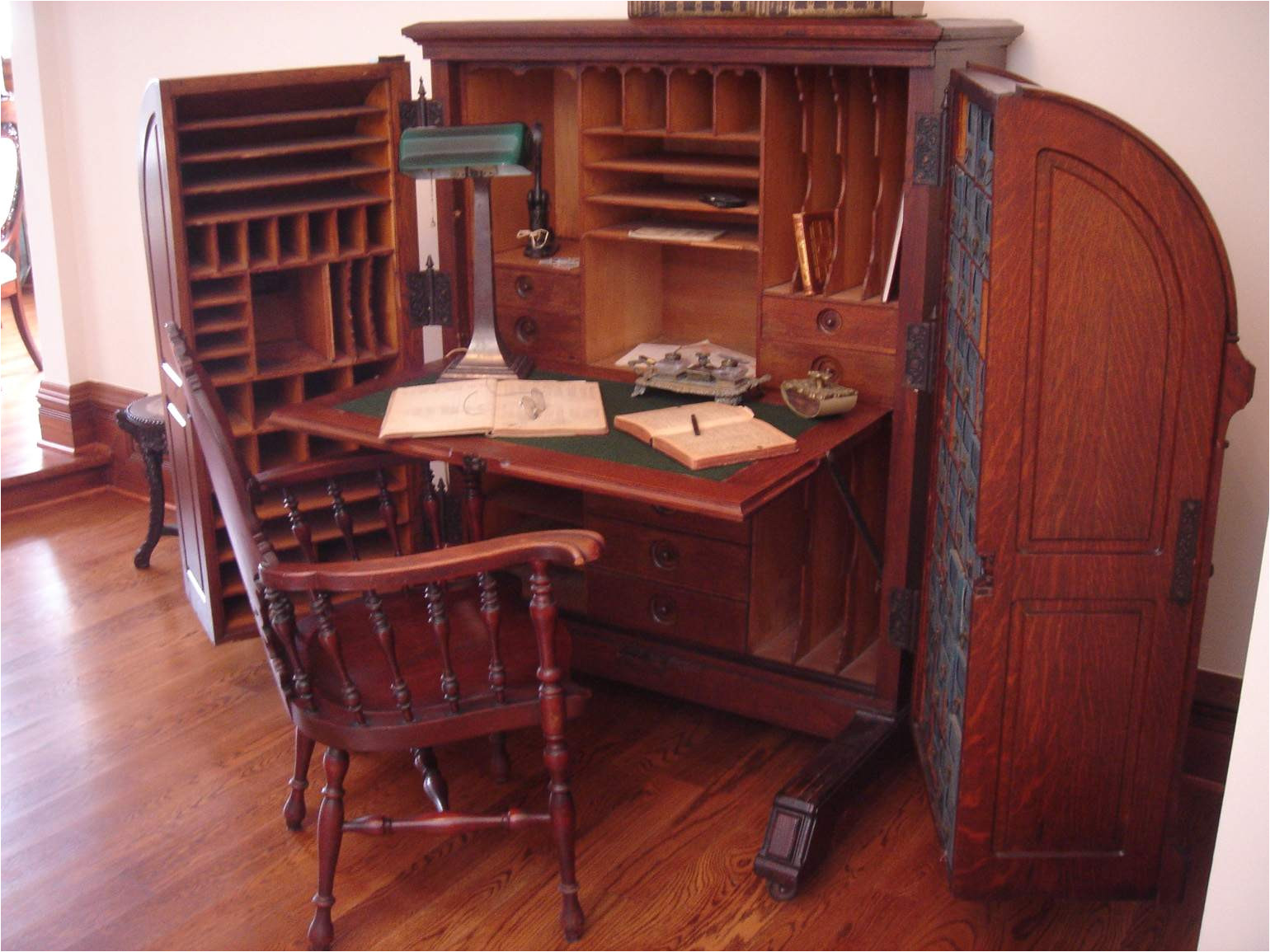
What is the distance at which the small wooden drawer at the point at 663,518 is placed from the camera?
9.58ft

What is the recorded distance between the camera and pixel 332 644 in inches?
84.7

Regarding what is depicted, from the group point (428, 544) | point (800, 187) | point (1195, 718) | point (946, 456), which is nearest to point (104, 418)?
point (428, 544)

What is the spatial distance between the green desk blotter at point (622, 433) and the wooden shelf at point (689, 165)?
0.46 m

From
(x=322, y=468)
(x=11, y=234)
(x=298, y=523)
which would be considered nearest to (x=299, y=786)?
(x=298, y=523)

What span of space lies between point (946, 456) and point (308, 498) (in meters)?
1.67

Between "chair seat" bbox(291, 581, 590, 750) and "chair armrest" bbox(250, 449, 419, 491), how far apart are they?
0.93 feet

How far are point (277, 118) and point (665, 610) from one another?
139cm

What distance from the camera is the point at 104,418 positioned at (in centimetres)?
466

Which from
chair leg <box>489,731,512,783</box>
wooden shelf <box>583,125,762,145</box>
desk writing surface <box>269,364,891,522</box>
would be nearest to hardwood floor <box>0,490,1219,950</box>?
chair leg <box>489,731,512,783</box>

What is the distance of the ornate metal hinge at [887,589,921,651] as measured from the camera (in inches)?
106

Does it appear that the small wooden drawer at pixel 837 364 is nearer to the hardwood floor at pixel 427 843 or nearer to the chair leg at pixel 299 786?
the hardwood floor at pixel 427 843

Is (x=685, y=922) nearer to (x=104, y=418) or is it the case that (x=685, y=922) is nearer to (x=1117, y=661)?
(x=1117, y=661)

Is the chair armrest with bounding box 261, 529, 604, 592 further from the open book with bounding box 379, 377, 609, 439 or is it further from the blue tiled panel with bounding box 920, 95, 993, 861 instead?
the blue tiled panel with bounding box 920, 95, 993, 861

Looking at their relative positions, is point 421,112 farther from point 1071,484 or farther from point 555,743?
point 1071,484
